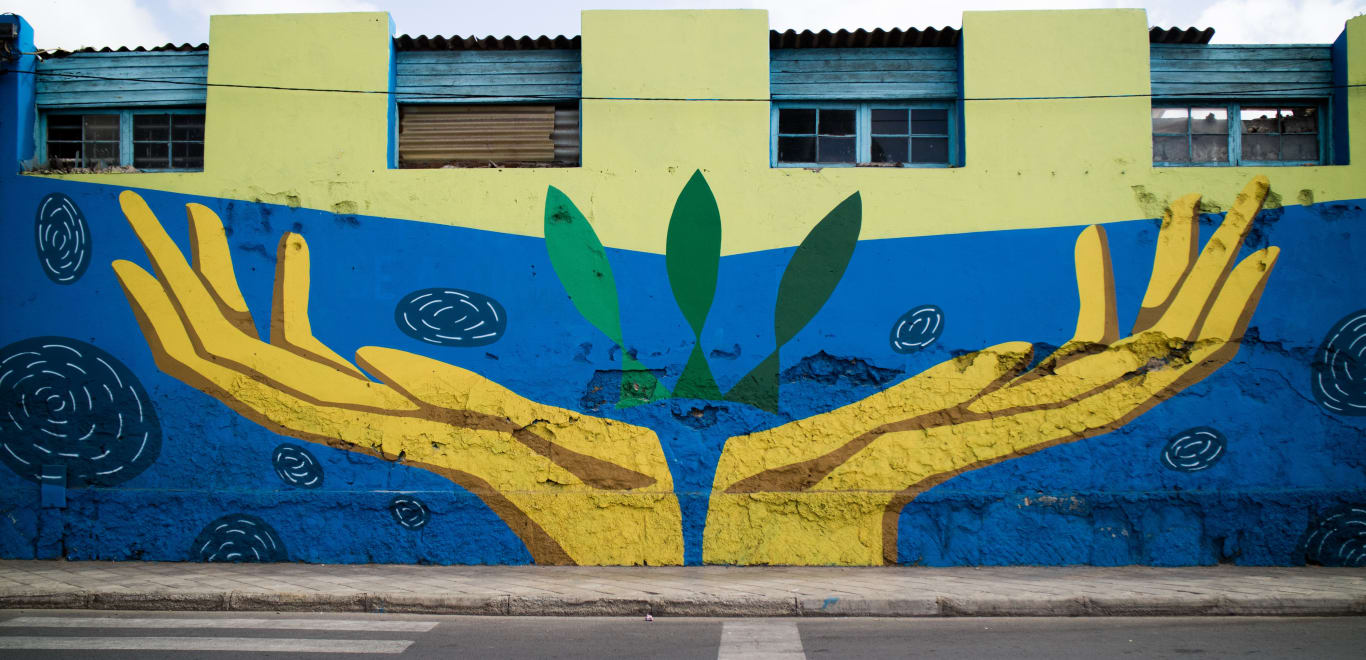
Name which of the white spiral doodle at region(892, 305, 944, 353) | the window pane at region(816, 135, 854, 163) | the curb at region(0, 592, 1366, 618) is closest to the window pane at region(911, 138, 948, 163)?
the window pane at region(816, 135, 854, 163)

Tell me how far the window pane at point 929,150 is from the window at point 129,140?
21.6 feet

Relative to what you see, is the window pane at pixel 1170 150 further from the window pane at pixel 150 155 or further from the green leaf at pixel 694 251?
the window pane at pixel 150 155

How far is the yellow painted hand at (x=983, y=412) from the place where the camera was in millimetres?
7508

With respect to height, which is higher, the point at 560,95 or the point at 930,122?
the point at 560,95

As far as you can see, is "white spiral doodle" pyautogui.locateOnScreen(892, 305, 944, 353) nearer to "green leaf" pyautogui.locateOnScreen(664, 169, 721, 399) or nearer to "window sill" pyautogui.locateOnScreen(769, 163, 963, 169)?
"window sill" pyautogui.locateOnScreen(769, 163, 963, 169)

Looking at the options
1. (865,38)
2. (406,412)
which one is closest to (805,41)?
(865,38)

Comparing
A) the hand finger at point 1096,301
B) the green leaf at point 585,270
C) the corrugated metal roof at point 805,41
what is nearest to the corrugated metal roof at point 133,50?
the corrugated metal roof at point 805,41

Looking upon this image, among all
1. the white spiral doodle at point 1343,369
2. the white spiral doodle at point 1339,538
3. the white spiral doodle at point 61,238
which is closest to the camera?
the white spiral doodle at point 1339,538

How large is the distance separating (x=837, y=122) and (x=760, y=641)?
4718mm

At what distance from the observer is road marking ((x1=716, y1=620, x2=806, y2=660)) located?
5.16m

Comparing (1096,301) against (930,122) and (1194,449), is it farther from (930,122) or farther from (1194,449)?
(930,122)

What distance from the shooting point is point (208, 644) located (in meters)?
5.34

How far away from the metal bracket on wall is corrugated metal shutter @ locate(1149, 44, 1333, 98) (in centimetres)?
1021

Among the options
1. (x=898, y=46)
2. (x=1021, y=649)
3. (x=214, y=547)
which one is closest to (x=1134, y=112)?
(x=898, y=46)
